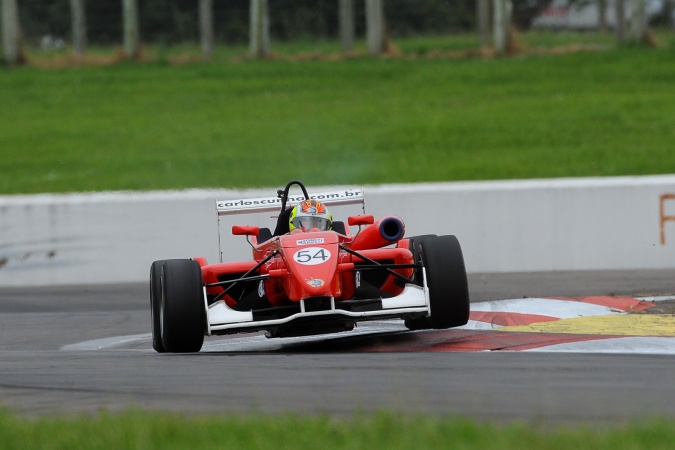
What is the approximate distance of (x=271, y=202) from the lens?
9.19 m

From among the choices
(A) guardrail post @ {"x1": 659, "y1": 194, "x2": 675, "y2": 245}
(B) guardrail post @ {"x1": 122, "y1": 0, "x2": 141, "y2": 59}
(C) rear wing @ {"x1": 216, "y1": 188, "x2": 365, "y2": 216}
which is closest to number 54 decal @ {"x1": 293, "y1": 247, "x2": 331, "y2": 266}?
(C) rear wing @ {"x1": 216, "y1": 188, "x2": 365, "y2": 216}

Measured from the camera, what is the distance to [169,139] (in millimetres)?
20109

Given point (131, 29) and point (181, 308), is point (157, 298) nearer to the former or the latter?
point (181, 308)

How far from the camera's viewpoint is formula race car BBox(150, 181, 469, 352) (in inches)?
302

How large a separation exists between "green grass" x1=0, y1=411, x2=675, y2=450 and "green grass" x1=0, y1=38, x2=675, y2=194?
11.7m

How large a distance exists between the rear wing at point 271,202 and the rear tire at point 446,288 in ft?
4.44

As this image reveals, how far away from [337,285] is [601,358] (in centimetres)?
197

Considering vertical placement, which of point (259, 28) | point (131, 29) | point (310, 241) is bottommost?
point (310, 241)

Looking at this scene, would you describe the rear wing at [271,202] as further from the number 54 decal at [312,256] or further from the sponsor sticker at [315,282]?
the sponsor sticker at [315,282]

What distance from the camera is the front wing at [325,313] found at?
25.0ft

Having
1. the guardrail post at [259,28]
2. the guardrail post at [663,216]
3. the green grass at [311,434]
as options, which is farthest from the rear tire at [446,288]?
the guardrail post at [259,28]

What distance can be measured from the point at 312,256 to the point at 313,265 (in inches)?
3.2

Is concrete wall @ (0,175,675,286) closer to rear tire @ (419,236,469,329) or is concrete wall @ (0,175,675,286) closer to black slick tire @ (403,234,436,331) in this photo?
black slick tire @ (403,234,436,331)

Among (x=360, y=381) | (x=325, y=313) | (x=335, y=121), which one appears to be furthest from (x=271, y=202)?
(x=335, y=121)
